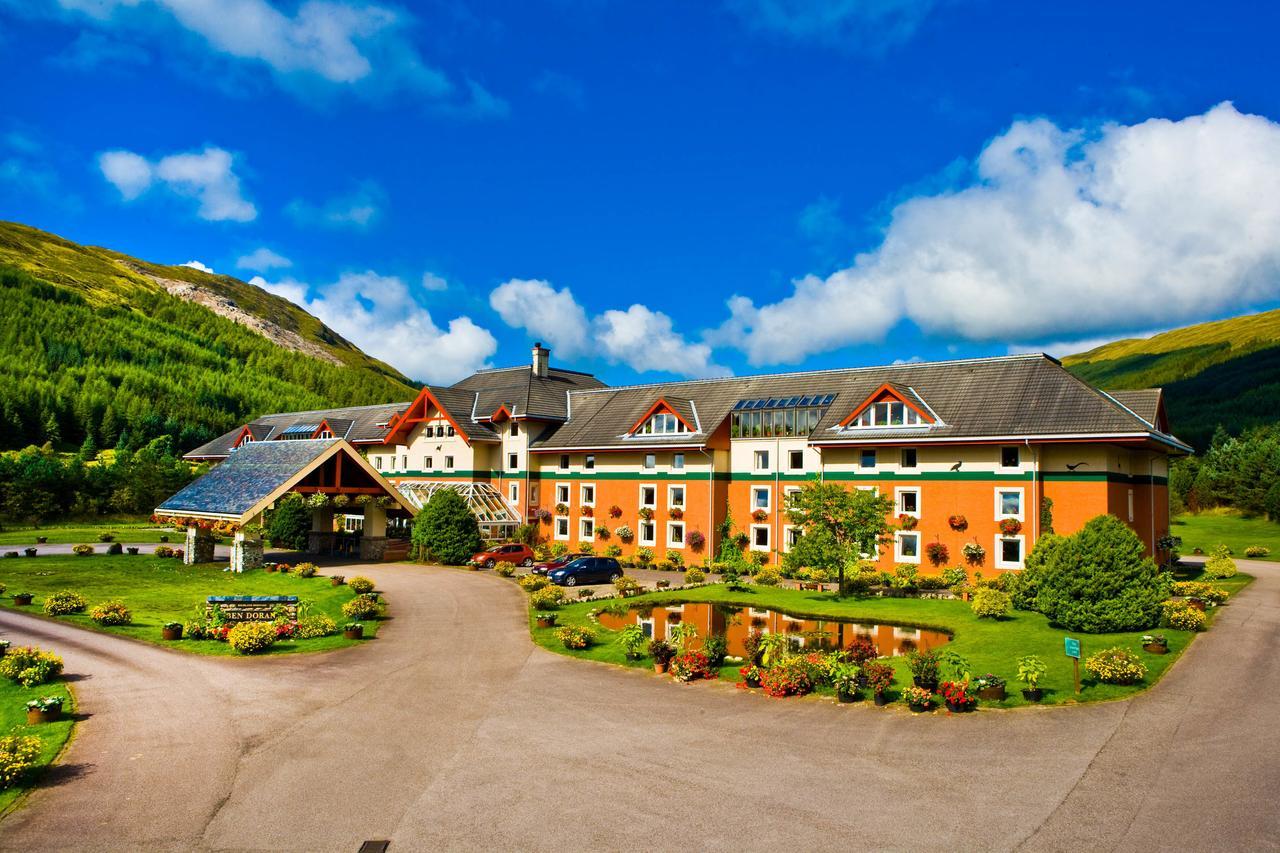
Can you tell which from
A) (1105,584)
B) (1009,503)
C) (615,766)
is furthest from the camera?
(1009,503)

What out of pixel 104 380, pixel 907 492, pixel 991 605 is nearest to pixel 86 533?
pixel 907 492

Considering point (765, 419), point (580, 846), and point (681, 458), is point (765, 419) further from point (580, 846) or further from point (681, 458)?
point (580, 846)

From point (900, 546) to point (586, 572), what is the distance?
58.6 feet

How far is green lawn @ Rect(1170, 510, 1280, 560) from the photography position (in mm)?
64375

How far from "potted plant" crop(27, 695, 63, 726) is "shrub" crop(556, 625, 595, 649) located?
541 inches

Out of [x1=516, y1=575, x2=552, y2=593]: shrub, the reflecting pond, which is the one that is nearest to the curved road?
the reflecting pond

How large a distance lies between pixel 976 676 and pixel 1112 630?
9668 mm

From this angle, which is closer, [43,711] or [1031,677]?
[43,711]

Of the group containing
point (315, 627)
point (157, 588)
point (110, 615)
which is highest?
point (110, 615)

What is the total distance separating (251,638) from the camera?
82.2 ft

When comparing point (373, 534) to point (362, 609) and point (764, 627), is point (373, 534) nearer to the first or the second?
point (362, 609)

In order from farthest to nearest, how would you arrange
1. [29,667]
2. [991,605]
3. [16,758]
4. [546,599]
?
[546,599] → [991,605] → [29,667] → [16,758]

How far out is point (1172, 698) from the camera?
19578 millimetres

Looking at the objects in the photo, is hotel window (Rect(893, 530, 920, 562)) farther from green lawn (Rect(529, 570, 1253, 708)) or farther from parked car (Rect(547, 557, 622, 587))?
parked car (Rect(547, 557, 622, 587))
